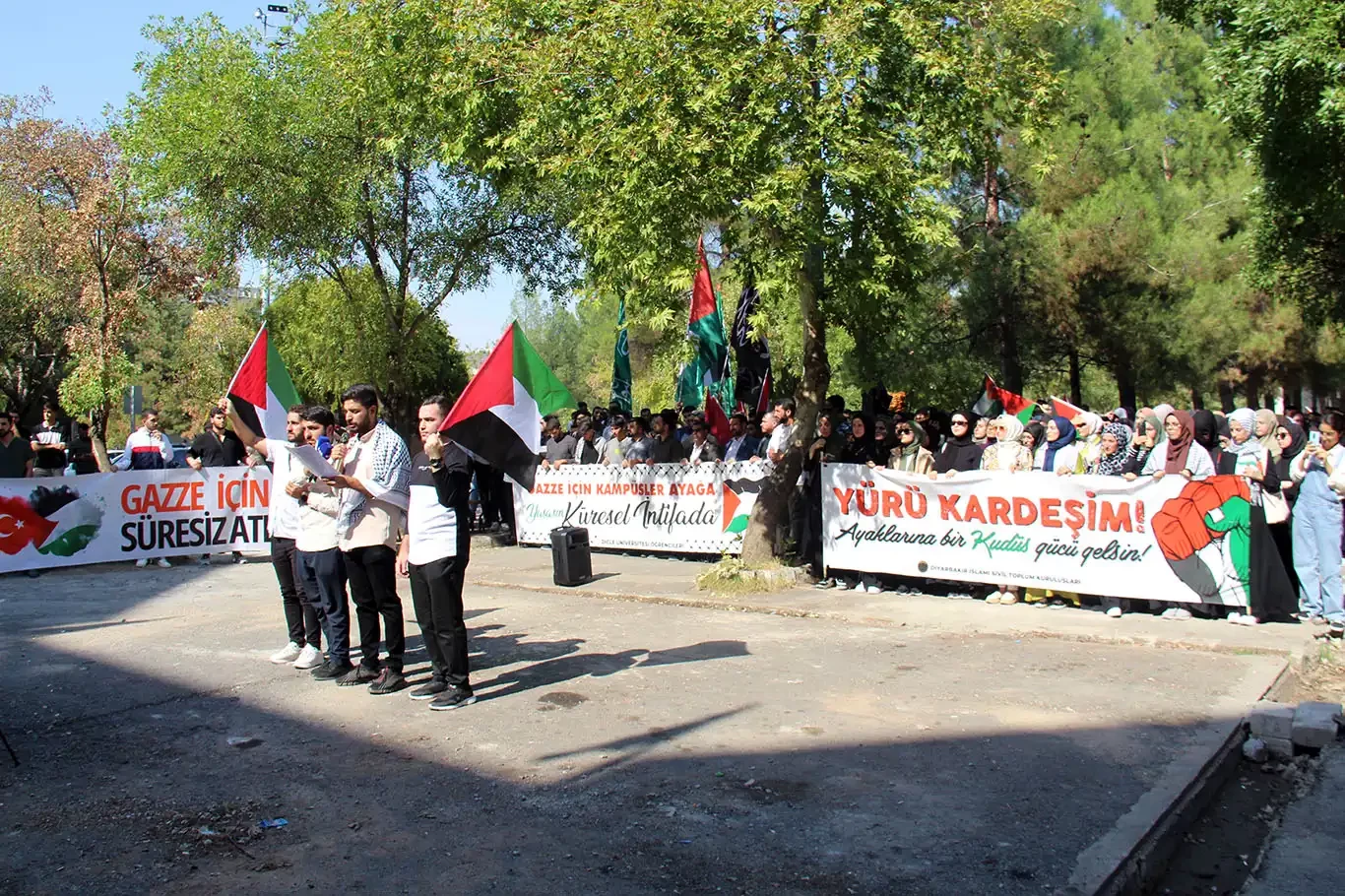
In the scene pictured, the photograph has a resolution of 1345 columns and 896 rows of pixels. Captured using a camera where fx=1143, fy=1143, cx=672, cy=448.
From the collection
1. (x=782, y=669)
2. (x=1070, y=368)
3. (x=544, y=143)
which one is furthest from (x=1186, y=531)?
(x=1070, y=368)

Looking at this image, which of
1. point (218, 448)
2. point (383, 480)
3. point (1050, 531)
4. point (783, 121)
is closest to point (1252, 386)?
point (1050, 531)

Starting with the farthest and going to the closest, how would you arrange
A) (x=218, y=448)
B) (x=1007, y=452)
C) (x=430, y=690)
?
(x=218, y=448)
(x=1007, y=452)
(x=430, y=690)

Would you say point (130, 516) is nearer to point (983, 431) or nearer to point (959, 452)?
point (959, 452)

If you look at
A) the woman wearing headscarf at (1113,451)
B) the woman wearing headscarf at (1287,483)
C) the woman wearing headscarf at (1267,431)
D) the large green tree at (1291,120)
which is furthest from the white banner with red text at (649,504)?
the large green tree at (1291,120)

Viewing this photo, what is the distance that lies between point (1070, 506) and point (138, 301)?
2834 cm

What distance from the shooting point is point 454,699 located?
7.21 meters

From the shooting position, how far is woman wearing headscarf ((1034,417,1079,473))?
1137 cm

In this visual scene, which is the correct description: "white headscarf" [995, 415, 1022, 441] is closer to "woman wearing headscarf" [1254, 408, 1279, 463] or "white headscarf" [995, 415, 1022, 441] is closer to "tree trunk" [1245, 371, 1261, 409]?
"woman wearing headscarf" [1254, 408, 1279, 463]

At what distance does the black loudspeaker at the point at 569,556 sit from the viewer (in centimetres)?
1254

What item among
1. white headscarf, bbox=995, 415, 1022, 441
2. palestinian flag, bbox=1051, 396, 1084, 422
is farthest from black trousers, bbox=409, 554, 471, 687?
palestinian flag, bbox=1051, 396, 1084, 422

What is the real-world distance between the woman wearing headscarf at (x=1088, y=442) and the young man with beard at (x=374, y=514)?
6.84m

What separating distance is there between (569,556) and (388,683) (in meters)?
5.04

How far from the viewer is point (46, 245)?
29.5 meters

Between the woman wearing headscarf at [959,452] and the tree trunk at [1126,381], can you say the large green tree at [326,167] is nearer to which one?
the woman wearing headscarf at [959,452]
